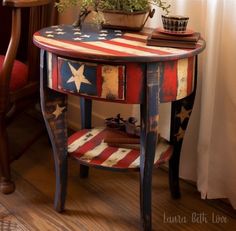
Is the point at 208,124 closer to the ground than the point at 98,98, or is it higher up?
closer to the ground

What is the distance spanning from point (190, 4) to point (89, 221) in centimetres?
86

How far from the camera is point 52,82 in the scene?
53.0 inches

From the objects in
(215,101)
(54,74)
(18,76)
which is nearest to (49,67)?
(54,74)

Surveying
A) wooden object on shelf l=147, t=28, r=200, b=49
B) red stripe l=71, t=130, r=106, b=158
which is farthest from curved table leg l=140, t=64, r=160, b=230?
red stripe l=71, t=130, r=106, b=158

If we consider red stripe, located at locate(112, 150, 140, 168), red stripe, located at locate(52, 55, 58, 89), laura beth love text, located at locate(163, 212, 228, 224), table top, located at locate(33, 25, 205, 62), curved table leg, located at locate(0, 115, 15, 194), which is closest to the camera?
table top, located at locate(33, 25, 205, 62)

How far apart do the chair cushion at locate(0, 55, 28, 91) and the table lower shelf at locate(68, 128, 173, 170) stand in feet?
1.00

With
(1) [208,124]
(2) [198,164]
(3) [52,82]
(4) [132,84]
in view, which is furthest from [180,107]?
(3) [52,82]

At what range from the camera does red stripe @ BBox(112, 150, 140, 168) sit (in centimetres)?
144

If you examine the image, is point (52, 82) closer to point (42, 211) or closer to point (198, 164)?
point (42, 211)

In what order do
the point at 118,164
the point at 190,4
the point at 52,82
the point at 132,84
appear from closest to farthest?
the point at 132,84 → the point at 52,82 → the point at 118,164 → the point at 190,4

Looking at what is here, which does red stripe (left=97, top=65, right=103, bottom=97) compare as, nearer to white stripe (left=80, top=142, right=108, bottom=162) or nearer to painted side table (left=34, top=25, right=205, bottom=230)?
painted side table (left=34, top=25, right=205, bottom=230)

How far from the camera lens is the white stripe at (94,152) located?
4.89 ft

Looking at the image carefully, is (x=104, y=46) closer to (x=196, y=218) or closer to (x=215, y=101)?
(x=215, y=101)

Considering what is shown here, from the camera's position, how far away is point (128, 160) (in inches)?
58.1
